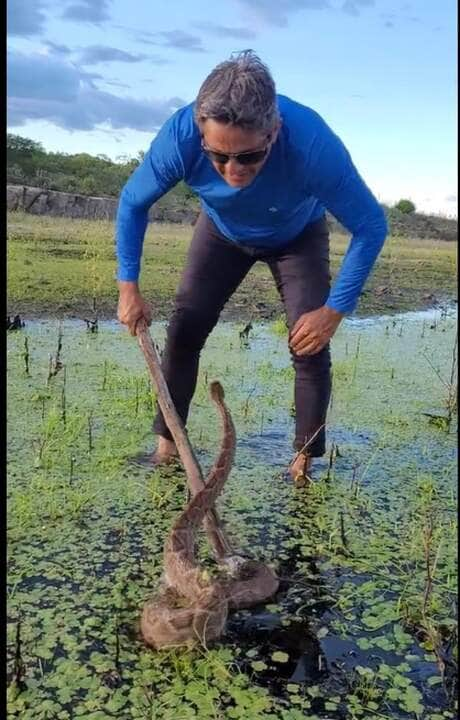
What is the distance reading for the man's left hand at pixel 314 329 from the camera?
2750 millimetres

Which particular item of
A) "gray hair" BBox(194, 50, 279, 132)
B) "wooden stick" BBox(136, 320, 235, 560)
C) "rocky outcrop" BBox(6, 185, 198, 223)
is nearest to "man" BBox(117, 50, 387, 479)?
"gray hair" BBox(194, 50, 279, 132)

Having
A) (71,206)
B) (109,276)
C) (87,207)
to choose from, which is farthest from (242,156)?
(87,207)

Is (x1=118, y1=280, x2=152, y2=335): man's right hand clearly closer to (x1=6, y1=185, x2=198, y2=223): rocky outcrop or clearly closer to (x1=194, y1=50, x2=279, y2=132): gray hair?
(x1=194, y1=50, x2=279, y2=132): gray hair

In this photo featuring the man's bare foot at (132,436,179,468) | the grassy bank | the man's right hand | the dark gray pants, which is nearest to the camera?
the man's right hand

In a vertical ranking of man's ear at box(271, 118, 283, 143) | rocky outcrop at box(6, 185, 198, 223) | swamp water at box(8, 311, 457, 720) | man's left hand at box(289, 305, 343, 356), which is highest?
rocky outcrop at box(6, 185, 198, 223)

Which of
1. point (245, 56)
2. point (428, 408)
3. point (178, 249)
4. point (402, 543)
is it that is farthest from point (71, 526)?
point (178, 249)

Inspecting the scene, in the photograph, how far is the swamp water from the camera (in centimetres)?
190

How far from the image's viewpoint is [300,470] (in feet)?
10.4

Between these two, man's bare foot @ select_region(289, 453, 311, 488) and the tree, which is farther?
the tree

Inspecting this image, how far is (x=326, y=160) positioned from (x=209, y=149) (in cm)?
38

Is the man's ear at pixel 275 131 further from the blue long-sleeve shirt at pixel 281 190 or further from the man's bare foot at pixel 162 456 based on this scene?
the man's bare foot at pixel 162 456

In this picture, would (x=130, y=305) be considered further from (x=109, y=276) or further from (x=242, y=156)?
(x=109, y=276)

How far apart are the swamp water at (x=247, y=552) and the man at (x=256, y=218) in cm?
36

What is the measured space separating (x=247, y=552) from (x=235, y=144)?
1281 mm
